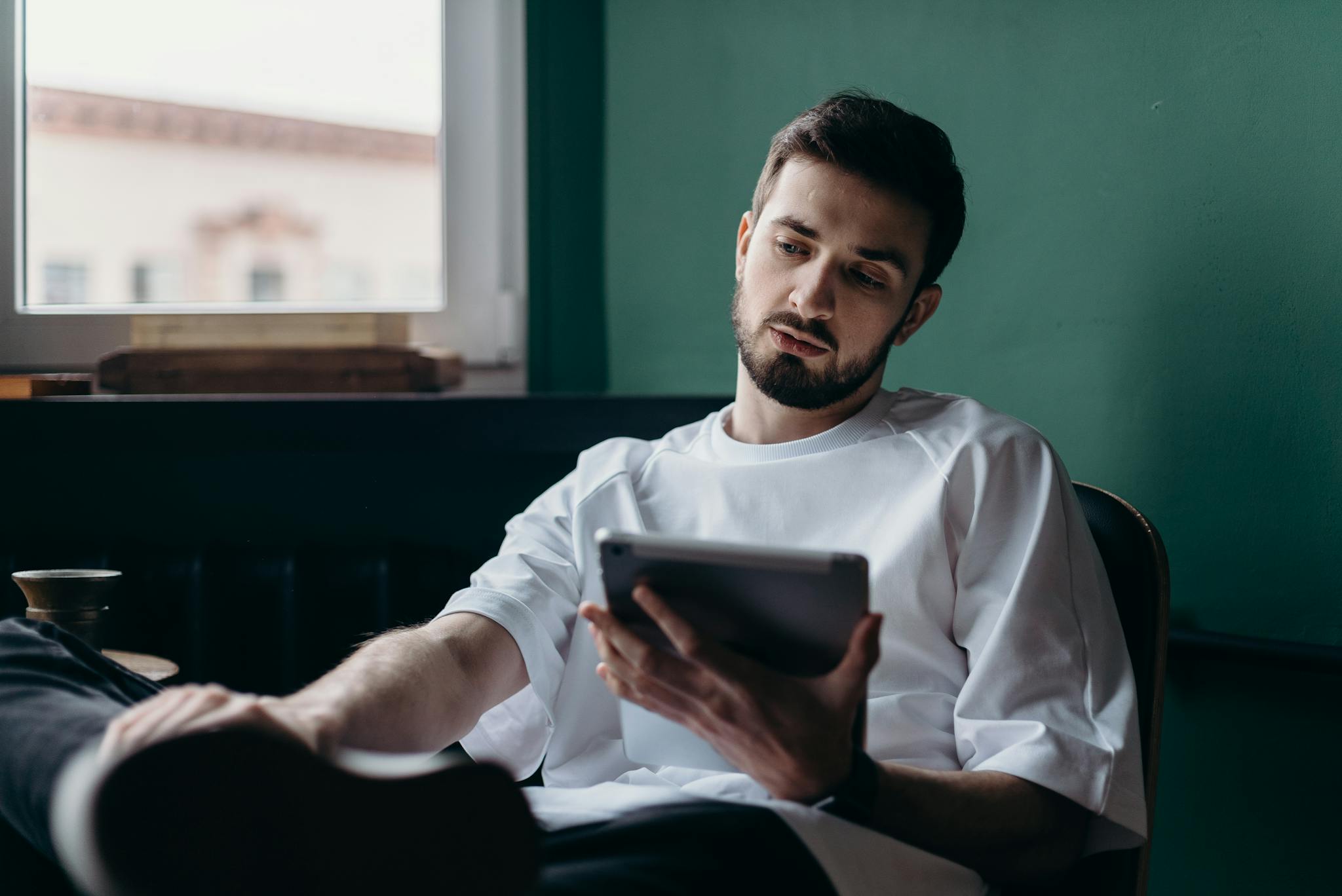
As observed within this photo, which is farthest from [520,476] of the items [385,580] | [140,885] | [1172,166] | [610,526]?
[140,885]

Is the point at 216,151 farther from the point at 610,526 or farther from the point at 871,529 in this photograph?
the point at 871,529

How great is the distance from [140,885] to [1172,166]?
123 cm

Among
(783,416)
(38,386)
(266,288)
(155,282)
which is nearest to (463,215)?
(266,288)

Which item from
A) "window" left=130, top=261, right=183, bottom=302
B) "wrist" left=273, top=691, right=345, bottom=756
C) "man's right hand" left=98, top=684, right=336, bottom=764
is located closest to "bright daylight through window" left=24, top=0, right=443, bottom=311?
"window" left=130, top=261, right=183, bottom=302

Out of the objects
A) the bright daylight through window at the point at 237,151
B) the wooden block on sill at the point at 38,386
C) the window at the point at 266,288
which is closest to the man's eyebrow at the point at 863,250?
the bright daylight through window at the point at 237,151

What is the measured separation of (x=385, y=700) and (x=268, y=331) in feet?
3.34

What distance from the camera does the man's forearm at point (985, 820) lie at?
36.9 inches

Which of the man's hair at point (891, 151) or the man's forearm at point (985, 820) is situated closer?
the man's forearm at point (985, 820)

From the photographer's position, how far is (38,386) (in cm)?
177

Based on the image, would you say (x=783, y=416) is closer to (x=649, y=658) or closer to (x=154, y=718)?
(x=649, y=658)

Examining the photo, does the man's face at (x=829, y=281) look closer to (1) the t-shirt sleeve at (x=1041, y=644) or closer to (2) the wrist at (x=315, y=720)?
(1) the t-shirt sleeve at (x=1041, y=644)

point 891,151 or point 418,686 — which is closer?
point 418,686

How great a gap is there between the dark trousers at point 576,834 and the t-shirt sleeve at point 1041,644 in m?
0.24

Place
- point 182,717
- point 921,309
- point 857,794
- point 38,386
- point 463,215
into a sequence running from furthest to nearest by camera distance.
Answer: point 463,215 → point 38,386 → point 921,309 → point 857,794 → point 182,717
